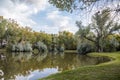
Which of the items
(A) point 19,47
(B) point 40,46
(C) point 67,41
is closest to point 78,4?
(A) point 19,47

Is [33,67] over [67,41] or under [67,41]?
under

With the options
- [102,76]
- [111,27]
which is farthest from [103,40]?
[102,76]

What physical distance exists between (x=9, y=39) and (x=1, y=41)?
5.19 m

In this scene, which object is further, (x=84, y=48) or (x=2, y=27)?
(x=2, y=27)

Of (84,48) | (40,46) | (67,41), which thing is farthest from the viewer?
(67,41)

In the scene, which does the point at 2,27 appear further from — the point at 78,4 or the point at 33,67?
the point at 78,4

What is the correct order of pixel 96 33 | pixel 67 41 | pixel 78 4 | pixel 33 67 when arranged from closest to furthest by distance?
1. pixel 78 4
2. pixel 33 67
3. pixel 96 33
4. pixel 67 41

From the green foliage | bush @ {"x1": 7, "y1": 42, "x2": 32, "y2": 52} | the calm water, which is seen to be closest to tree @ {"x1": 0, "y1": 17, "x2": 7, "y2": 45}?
bush @ {"x1": 7, "y1": 42, "x2": 32, "y2": 52}

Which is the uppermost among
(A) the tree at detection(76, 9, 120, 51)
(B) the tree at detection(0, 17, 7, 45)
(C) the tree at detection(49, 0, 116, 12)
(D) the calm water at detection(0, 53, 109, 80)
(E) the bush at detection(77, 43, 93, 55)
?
(B) the tree at detection(0, 17, 7, 45)

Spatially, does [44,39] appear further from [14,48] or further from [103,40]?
[103,40]

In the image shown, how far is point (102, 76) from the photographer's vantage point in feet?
37.6

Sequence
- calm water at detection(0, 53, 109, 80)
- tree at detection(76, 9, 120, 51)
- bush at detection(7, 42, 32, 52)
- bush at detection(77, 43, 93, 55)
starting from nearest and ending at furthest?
calm water at detection(0, 53, 109, 80)
bush at detection(77, 43, 93, 55)
tree at detection(76, 9, 120, 51)
bush at detection(7, 42, 32, 52)

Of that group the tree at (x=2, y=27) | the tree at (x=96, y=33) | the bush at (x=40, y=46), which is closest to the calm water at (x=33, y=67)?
the tree at (x=96, y=33)

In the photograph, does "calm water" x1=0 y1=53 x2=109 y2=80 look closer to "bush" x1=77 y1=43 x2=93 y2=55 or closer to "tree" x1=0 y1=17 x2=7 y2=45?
"bush" x1=77 y1=43 x2=93 y2=55
